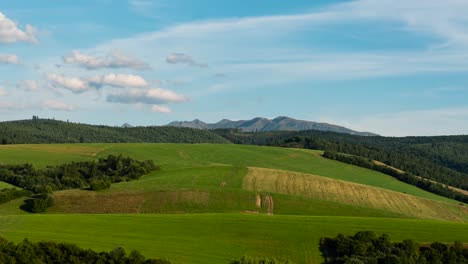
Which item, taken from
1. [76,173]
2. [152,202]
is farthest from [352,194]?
[76,173]

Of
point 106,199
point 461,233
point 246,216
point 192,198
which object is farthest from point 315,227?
point 106,199

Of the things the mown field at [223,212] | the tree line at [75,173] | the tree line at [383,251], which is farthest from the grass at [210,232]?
the tree line at [75,173]

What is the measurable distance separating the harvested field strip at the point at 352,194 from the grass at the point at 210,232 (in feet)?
92.3

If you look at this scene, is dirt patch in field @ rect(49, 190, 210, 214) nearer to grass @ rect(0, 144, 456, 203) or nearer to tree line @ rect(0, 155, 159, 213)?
tree line @ rect(0, 155, 159, 213)

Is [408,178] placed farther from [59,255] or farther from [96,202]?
[59,255]

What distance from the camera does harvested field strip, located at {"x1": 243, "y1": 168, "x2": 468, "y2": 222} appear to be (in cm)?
10544

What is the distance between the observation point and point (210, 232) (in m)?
68.6

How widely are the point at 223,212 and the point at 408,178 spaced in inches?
3512

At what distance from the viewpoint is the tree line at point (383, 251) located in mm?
57875

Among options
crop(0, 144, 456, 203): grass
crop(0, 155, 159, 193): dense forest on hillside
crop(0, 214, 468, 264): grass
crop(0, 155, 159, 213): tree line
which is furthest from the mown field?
crop(0, 155, 159, 193): dense forest on hillside

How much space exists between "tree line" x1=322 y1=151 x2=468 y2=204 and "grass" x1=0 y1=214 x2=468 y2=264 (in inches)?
3192

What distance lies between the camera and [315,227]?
234 ft

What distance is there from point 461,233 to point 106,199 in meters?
56.8

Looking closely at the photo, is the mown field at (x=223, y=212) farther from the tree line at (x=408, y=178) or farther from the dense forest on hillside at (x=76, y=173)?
the dense forest on hillside at (x=76, y=173)
